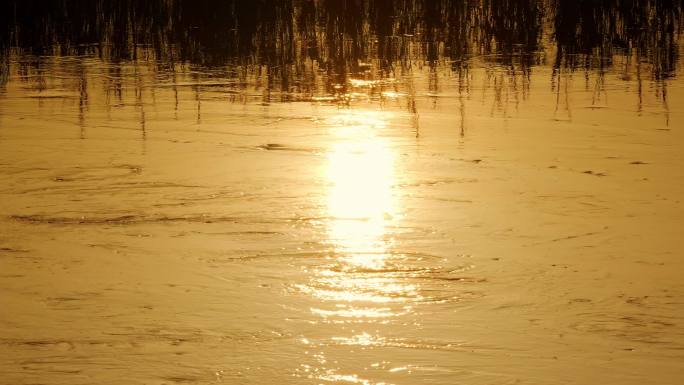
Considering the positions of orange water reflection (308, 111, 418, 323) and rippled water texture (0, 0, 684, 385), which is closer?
rippled water texture (0, 0, 684, 385)

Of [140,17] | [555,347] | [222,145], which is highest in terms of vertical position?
[140,17]

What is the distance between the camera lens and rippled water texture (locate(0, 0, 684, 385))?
6.79 feet

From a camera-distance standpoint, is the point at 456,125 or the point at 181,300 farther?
the point at 456,125

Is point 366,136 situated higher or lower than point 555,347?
higher

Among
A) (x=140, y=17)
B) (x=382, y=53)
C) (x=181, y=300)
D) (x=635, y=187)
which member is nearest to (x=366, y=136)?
(x=635, y=187)

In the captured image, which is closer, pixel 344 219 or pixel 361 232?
pixel 361 232

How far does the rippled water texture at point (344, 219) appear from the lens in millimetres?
2068

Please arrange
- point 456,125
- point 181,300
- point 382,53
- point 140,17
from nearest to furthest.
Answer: point 181,300
point 456,125
point 382,53
point 140,17

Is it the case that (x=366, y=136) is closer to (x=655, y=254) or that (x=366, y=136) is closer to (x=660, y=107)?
(x=660, y=107)

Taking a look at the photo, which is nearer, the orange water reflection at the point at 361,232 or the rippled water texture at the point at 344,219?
the rippled water texture at the point at 344,219

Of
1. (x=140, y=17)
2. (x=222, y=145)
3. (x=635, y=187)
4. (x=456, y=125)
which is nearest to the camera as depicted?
(x=635, y=187)

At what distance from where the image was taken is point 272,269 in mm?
2518

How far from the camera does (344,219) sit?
2922 millimetres

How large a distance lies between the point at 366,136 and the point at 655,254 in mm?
1482
